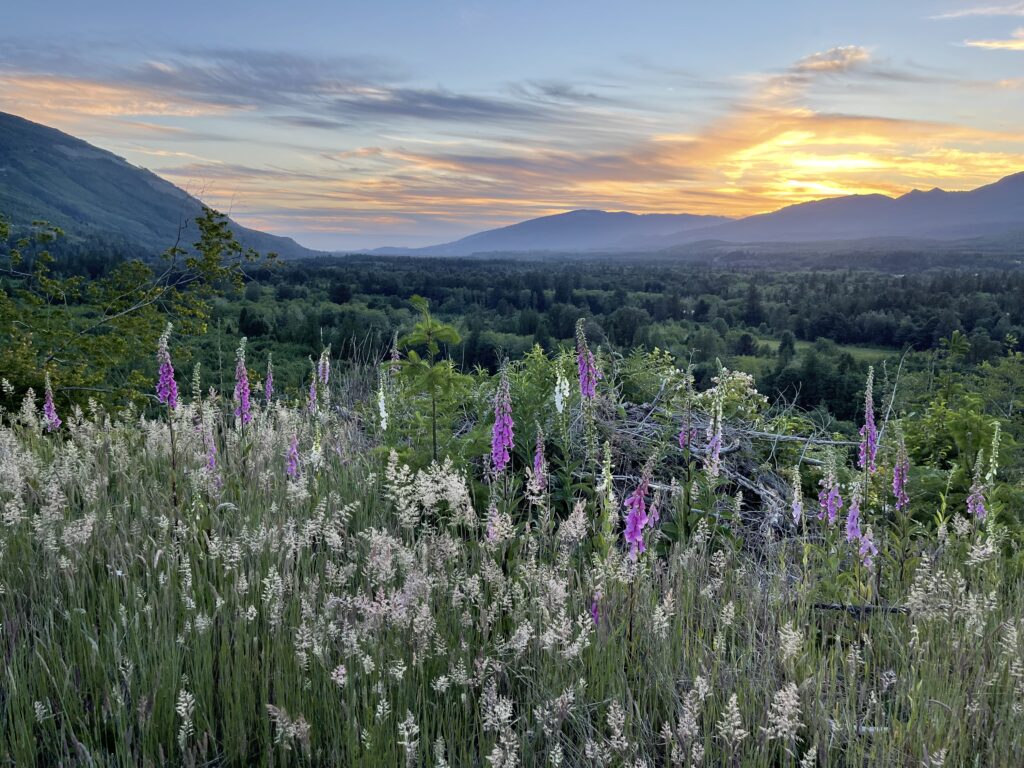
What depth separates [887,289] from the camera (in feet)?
360

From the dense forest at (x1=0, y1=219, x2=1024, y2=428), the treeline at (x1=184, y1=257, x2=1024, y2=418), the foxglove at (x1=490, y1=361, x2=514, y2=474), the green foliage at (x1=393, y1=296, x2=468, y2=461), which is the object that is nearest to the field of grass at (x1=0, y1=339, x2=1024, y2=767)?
the foxglove at (x1=490, y1=361, x2=514, y2=474)

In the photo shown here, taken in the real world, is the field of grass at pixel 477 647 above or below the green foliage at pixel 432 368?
below

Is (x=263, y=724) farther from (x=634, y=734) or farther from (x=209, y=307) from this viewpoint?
(x=209, y=307)

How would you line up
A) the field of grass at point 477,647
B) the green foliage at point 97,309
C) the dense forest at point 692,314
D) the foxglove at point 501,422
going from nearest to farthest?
the field of grass at point 477,647 → the foxglove at point 501,422 → the green foliage at point 97,309 → the dense forest at point 692,314

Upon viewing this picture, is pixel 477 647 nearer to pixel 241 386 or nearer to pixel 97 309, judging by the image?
pixel 241 386

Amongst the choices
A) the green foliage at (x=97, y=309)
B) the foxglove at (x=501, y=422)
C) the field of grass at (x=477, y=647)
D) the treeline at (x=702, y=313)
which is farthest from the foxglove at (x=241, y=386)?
the treeline at (x=702, y=313)

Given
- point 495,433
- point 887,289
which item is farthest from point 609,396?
point 887,289

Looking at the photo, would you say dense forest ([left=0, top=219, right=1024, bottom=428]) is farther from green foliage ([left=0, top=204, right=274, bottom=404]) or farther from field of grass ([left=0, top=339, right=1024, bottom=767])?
field of grass ([left=0, top=339, right=1024, bottom=767])

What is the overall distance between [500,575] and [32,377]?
10.2m

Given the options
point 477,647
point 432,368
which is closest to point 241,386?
point 432,368

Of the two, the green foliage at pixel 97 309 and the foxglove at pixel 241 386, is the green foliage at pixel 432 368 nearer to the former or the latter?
the foxglove at pixel 241 386

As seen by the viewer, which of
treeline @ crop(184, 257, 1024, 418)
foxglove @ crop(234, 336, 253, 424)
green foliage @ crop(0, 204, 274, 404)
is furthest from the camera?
treeline @ crop(184, 257, 1024, 418)

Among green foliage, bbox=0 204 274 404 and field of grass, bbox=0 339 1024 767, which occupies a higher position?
green foliage, bbox=0 204 274 404

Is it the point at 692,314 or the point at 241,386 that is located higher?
the point at 241,386
